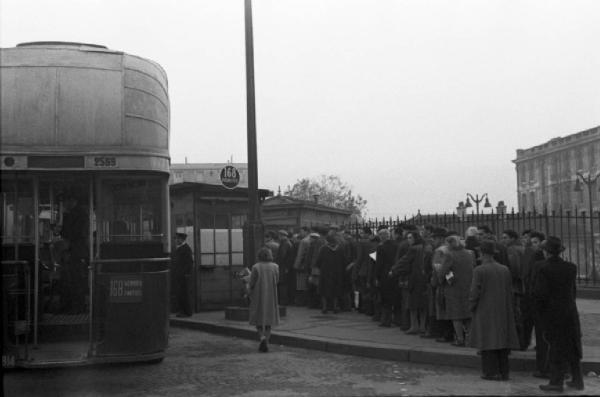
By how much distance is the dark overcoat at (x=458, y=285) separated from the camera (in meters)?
10.5

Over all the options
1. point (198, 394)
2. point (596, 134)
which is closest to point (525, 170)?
point (596, 134)

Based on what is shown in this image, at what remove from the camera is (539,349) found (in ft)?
28.8

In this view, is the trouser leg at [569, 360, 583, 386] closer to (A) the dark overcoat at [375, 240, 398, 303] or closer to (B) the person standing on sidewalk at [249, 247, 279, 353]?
(B) the person standing on sidewalk at [249, 247, 279, 353]

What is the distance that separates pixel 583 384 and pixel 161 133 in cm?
586

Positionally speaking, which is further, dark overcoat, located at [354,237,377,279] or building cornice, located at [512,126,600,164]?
building cornice, located at [512,126,600,164]

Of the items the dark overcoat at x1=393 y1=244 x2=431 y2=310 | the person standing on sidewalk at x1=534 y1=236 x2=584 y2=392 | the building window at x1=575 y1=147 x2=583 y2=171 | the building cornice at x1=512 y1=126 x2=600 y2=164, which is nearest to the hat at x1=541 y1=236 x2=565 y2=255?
the person standing on sidewalk at x1=534 y1=236 x2=584 y2=392

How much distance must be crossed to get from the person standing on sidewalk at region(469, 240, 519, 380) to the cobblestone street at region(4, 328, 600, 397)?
0.26 m

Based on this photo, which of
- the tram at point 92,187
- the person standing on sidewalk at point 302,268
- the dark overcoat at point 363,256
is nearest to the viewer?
the tram at point 92,187

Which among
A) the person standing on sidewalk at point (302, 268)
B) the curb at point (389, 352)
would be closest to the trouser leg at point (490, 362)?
the curb at point (389, 352)

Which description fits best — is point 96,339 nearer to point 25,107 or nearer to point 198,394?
point 198,394

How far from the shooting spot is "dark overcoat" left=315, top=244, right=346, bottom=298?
15648mm

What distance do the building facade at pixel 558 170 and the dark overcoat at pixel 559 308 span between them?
217ft

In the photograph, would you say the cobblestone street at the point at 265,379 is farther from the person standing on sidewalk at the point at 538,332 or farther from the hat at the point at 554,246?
the hat at the point at 554,246

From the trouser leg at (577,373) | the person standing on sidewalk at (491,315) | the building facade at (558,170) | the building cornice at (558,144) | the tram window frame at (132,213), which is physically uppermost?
the building cornice at (558,144)
